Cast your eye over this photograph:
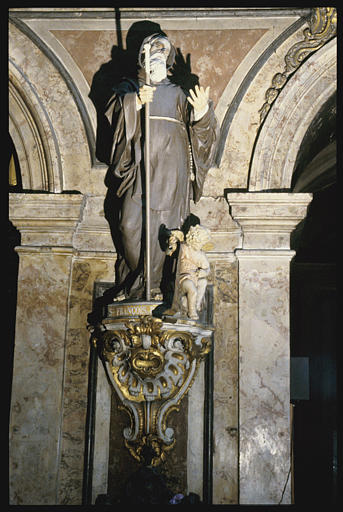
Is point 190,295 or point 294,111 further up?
point 294,111

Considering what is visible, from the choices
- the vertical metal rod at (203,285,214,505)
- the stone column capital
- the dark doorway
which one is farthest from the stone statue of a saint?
the dark doorway

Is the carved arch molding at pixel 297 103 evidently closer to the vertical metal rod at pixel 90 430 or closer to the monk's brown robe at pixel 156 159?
the monk's brown robe at pixel 156 159

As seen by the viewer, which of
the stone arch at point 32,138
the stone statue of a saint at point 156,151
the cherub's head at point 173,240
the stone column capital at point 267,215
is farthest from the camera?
the stone arch at point 32,138

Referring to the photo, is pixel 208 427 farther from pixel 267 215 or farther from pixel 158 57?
pixel 158 57

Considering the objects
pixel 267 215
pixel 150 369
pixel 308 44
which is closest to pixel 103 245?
pixel 150 369

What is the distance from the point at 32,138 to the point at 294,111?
7.54 ft

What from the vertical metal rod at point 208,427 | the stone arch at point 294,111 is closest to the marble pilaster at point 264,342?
the vertical metal rod at point 208,427

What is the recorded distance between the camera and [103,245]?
788 centimetres

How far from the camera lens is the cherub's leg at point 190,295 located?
23.3 feet

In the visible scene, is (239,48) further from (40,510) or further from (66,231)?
(40,510)

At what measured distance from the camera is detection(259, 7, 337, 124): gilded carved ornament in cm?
786

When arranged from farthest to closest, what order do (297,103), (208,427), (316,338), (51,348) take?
(316,338) < (297,103) < (51,348) < (208,427)

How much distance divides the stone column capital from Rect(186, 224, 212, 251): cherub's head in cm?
61

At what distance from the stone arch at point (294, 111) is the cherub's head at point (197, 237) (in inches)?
35.6
